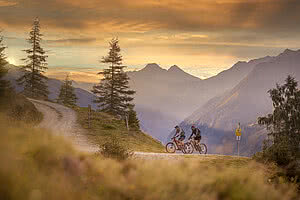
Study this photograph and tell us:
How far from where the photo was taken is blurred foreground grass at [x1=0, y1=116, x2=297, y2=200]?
204 inches

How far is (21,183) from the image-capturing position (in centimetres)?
510

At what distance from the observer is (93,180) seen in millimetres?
7211

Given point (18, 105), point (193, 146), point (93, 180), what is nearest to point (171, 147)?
point (193, 146)

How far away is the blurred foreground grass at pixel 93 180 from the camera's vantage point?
17.0ft

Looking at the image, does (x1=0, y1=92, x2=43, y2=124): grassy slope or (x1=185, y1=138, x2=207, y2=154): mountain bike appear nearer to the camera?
(x1=185, y1=138, x2=207, y2=154): mountain bike

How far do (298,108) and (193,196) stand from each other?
1476 inches

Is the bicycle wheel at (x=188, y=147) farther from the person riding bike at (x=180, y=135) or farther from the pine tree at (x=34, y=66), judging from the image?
the pine tree at (x=34, y=66)

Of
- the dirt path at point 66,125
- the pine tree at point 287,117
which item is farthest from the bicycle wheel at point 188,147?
the pine tree at point 287,117

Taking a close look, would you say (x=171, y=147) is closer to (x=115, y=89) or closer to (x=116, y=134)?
(x=116, y=134)

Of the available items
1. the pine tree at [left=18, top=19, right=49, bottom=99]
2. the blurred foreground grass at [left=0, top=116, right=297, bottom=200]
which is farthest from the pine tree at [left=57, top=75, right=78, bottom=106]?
the blurred foreground grass at [left=0, top=116, right=297, bottom=200]

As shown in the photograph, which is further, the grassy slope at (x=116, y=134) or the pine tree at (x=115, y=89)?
the pine tree at (x=115, y=89)

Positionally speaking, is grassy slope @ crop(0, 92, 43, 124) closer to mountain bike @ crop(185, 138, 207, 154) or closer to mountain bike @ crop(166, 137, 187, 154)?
mountain bike @ crop(166, 137, 187, 154)

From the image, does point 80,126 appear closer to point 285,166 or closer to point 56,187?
point 285,166

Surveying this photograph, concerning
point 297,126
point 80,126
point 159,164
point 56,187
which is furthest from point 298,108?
point 56,187
